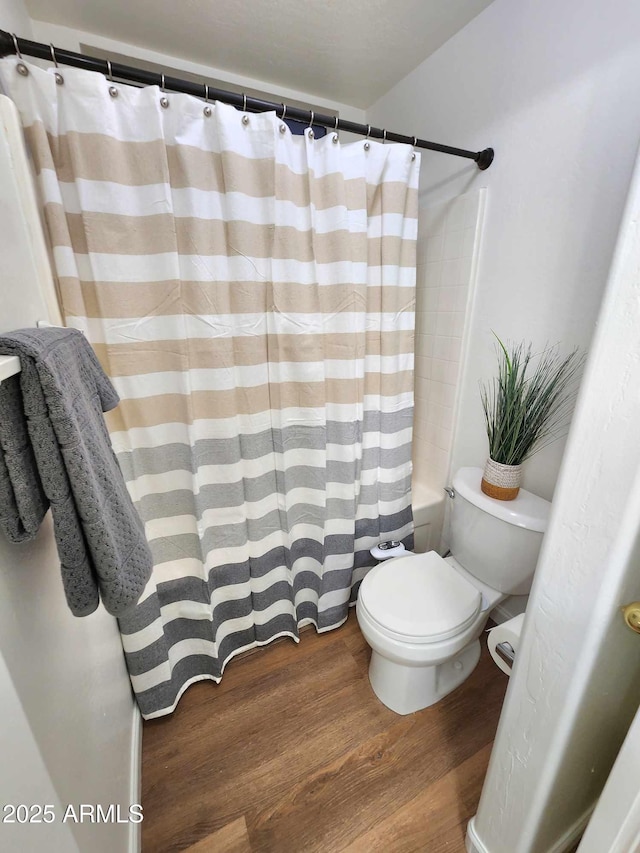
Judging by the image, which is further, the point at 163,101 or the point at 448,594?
the point at 448,594

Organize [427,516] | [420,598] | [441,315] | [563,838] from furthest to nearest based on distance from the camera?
[427,516]
[441,315]
[420,598]
[563,838]

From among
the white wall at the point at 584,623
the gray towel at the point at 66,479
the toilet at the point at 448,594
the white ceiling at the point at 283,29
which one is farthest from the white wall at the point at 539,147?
the gray towel at the point at 66,479

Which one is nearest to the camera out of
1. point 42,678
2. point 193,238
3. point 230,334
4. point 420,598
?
point 42,678

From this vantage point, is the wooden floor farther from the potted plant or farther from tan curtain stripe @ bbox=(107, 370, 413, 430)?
tan curtain stripe @ bbox=(107, 370, 413, 430)

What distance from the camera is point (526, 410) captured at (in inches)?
46.1

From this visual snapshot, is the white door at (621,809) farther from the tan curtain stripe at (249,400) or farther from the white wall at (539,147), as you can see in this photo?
the tan curtain stripe at (249,400)

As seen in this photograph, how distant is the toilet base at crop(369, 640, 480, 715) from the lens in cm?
120

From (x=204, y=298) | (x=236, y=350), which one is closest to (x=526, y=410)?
(x=236, y=350)

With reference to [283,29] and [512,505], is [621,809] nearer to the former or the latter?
[512,505]

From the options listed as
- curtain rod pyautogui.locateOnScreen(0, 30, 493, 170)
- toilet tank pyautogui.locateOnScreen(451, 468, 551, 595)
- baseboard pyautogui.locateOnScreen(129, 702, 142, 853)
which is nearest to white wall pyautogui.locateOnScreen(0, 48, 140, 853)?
baseboard pyautogui.locateOnScreen(129, 702, 142, 853)

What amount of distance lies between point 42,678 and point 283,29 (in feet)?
6.41

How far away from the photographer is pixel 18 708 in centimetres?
43

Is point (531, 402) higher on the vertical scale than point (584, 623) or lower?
higher

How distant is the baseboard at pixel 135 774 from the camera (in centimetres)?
90
